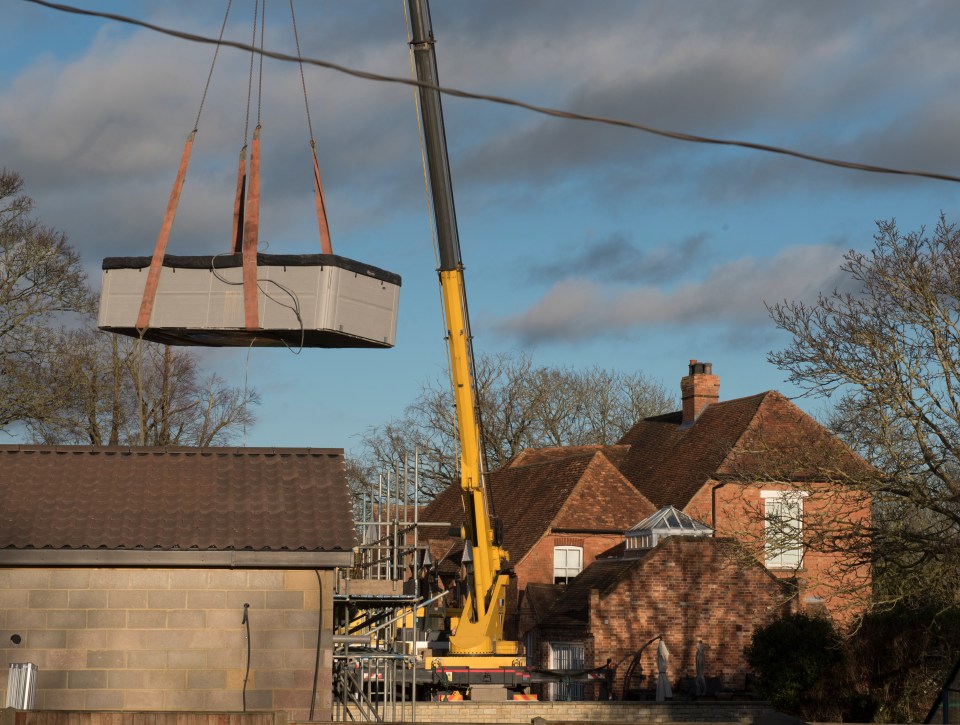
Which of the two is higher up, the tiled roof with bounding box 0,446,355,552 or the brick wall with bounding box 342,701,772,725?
the tiled roof with bounding box 0,446,355,552

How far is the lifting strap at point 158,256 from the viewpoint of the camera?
14.6 m

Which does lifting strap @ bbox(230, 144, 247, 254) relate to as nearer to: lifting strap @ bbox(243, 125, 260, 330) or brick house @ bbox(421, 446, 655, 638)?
lifting strap @ bbox(243, 125, 260, 330)

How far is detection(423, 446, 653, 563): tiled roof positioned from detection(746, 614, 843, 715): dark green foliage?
10.3m

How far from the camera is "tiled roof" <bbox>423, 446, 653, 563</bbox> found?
123 feet

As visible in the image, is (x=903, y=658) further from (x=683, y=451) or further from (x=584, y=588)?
(x=683, y=451)

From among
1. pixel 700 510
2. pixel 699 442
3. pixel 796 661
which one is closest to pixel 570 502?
pixel 700 510

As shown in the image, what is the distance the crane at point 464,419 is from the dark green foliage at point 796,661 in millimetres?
5273

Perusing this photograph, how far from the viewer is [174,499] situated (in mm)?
15883

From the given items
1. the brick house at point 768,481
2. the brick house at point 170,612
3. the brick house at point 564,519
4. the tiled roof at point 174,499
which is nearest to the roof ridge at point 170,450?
the tiled roof at point 174,499

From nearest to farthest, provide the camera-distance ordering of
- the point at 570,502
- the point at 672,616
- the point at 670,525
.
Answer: the point at 672,616, the point at 670,525, the point at 570,502

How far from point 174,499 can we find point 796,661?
51.2 feet

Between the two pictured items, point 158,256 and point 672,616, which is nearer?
point 158,256

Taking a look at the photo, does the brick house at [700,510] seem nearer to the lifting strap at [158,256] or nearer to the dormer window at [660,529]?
the dormer window at [660,529]

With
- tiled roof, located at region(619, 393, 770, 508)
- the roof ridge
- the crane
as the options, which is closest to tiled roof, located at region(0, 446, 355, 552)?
the roof ridge
